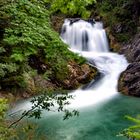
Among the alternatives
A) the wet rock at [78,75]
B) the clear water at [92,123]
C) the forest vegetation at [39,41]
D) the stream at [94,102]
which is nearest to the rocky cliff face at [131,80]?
Answer: the stream at [94,102]

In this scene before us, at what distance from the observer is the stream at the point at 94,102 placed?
9797mm

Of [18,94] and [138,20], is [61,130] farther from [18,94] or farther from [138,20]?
[138,20]

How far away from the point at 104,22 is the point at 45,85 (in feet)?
34.9

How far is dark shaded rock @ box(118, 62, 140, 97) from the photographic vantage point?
15039 mm

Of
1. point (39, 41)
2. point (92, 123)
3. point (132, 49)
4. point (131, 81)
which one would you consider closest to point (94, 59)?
point (132, 49)

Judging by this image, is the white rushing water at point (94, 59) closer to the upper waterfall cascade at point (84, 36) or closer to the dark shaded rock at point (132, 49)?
the upper waterfall cascade at point (84, 36)

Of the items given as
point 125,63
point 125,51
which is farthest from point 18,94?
point 125,51

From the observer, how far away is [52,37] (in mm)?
9211

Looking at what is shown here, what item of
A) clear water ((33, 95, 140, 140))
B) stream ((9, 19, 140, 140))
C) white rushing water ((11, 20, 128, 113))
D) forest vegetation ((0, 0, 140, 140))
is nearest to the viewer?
forest vegetation ((0, 0, 140, 140))

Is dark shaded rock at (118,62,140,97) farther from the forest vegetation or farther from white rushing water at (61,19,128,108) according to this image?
the forest vegetation

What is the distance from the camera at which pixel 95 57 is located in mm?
19359

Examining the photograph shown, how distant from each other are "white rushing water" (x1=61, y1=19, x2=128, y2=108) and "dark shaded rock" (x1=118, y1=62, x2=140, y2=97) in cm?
40

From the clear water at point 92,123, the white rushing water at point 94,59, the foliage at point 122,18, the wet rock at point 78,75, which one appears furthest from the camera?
the foliage at point 122,18

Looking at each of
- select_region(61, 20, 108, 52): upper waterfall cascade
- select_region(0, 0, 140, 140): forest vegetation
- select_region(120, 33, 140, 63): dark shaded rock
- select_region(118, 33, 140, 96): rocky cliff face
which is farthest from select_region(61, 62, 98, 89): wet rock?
select_region(61, 20, 108, 52): upper waterfall cascade
